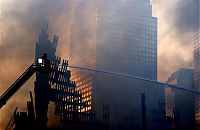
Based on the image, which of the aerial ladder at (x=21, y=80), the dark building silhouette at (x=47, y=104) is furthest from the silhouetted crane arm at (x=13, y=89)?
the dark building silhouette at (x=47, y=104)

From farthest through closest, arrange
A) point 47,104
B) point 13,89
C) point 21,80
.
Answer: point 47,104 < point 21,80 < point 13,89

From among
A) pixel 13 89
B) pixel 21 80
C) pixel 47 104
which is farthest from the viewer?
pixel 47 104

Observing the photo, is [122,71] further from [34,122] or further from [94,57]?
[34,122]

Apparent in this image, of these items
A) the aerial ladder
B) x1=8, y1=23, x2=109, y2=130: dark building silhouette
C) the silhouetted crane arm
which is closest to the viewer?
the aerial ladder

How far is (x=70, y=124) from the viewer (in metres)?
95.4

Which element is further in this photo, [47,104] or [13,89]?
[47,104]

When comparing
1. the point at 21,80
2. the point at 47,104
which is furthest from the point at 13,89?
the point at 47,104

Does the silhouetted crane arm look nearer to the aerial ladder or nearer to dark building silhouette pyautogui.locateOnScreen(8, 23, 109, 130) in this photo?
the aerial ladder

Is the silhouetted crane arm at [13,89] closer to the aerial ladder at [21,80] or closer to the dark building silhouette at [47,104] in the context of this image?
the aerial ladder at [21,80]

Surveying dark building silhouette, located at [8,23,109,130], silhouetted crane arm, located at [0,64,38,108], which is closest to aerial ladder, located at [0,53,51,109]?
silhouetted crane arm, located at [0,64,38,108]

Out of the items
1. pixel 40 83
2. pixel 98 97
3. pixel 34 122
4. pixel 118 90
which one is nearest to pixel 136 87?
pixel 118 90

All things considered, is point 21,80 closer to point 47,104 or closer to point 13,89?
point 13,89

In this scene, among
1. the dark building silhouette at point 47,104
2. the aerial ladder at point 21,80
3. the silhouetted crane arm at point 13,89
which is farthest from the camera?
the dark building silhouette at point 47,104

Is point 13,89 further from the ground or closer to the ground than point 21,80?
closer to the ground
